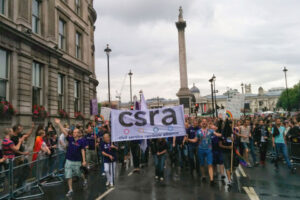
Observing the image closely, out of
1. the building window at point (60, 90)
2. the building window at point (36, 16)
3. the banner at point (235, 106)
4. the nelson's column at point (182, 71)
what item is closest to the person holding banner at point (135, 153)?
the banner at point (235, 106)

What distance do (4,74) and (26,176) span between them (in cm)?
838

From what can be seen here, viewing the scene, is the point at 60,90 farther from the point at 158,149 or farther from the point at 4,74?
the point at 158,149

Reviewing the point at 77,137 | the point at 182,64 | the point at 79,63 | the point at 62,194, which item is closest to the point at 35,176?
the point at 62,194

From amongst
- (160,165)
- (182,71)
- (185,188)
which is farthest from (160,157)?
(182,71)

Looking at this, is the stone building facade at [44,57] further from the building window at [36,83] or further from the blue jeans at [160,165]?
the blue jeans at [160,165]

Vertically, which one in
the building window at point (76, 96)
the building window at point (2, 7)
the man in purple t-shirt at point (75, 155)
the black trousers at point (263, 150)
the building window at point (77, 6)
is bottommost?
the black trousers at point (263, 150)

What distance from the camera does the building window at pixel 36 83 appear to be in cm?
1661

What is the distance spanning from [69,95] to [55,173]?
11.8 meters

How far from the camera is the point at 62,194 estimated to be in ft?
24.5

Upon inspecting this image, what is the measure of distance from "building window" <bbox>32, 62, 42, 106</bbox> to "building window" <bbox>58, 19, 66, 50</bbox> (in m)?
4.07

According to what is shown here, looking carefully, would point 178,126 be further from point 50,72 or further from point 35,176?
point 50,72

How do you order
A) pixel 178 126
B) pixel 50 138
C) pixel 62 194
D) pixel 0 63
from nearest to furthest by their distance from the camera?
pixel 62 194 → pixel 178 126 → pixel 50 138 → pixel 0 63

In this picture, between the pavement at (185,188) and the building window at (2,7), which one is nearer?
the pavement at (185,188)

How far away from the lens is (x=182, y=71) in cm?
Result: 4547
